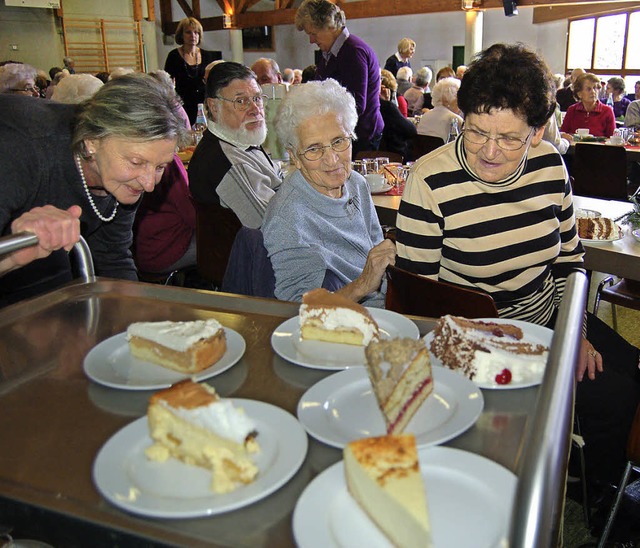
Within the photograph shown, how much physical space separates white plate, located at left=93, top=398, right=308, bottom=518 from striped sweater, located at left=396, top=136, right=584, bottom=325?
3.85ft

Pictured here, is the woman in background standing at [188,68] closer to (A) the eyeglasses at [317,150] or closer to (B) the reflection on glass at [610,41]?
(A) the eyeglasses at [317,150]

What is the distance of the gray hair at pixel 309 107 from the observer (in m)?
2.37

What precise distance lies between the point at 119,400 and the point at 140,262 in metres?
2.45

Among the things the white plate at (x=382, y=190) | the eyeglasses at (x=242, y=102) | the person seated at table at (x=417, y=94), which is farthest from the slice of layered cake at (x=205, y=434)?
the person seated at table at (x=417, y=94)

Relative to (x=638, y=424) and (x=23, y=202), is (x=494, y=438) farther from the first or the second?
(x=23, y=202)

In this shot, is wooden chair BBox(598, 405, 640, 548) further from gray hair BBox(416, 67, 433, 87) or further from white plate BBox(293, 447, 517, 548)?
gray hair BBox(416, 67, 433, 87)

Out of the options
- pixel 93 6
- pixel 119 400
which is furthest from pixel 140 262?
pixel 93 6

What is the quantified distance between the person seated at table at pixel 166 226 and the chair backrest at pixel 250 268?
136 centimetres

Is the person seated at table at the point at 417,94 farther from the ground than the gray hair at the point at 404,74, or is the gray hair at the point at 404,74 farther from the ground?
the gray hair at the point at 404,74

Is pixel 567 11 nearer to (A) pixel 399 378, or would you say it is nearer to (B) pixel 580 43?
(B) pixel 580 43

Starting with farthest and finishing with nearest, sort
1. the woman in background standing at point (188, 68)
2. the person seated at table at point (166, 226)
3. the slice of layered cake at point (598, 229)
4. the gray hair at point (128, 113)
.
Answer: the woman in background standing at point (188, 68)
the person seated at table at point (166, 226)
the slice of layered cake at point (598, 229)
the gray hair at point (128, 113)

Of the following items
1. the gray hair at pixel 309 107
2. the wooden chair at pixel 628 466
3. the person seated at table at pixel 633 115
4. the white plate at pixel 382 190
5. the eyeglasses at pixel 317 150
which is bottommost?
the wooden chair at pixel 628 466

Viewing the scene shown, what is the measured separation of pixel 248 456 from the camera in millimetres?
935

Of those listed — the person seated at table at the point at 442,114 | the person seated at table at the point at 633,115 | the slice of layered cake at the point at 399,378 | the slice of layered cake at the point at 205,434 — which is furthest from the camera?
the person seated at table at the point at 633,115
